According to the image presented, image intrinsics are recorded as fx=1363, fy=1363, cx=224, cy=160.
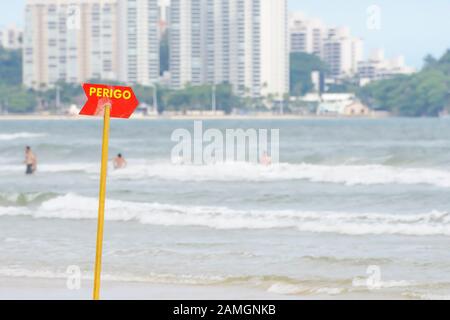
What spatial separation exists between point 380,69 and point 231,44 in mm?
20995

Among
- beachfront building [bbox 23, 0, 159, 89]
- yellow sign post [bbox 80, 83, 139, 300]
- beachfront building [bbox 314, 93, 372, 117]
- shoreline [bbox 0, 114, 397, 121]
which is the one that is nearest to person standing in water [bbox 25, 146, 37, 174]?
yellow sign post [bbox 80, 83, 139, 300]

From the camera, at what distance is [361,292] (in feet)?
47.0

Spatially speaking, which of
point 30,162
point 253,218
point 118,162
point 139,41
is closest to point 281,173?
point 118,162

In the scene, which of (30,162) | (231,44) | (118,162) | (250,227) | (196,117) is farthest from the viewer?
(231,44)

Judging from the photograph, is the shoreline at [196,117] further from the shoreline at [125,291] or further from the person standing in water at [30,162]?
the shoreline at [125,291]

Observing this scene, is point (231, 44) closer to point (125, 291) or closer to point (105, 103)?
point (125, 291)

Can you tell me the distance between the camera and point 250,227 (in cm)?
2184

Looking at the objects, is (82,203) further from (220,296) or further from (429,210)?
(220,296)

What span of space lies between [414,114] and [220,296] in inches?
5747

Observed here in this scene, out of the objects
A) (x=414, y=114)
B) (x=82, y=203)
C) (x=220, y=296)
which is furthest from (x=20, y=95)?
(x=220, y=296)

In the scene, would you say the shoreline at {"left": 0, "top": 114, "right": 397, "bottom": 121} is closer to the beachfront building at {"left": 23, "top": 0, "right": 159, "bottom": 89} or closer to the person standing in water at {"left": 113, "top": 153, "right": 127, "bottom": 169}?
the beachfront building at {"left": 23, "top": 0, "right": 159, "bottom": 89}

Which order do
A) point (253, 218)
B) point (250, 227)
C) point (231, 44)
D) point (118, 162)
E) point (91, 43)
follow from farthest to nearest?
point (91, 43)
point (231, 44)
point (118, 162)
point (253, 218)
point (250, 227)

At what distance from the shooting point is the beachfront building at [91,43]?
7210 inches

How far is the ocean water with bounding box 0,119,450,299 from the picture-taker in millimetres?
15703
